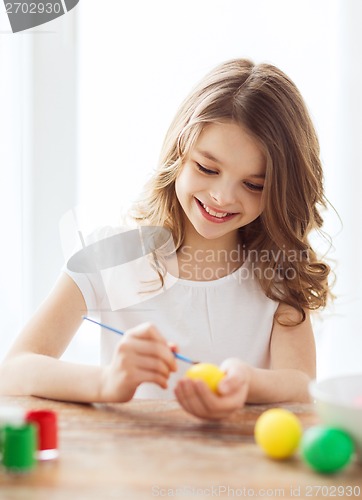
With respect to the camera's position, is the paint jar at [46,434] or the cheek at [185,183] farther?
the cheek at [185,183]

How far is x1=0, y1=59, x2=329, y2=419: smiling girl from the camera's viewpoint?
1458 millimetres

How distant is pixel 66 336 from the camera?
1.53 metres

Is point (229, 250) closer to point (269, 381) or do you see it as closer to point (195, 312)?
point (195, 312)

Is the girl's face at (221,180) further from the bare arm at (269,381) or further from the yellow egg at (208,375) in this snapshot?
the yellow egg at (208,375)

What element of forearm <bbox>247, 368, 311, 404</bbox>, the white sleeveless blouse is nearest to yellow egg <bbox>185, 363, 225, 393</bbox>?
forearm <bbox>247, 368, 311, 404</bbox>

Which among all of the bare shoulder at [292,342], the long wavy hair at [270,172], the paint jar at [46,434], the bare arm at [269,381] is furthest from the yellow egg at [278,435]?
the long wavy hair at [270,172]

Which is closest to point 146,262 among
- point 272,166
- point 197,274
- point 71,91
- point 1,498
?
point 197,274

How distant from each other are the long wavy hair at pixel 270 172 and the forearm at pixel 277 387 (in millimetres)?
336

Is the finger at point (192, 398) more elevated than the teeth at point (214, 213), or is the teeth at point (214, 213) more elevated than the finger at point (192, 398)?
the teeth at point (214, 213)

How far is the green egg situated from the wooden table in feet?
0.04

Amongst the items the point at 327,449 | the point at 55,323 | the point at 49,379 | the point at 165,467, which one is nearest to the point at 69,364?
the point at 49,379

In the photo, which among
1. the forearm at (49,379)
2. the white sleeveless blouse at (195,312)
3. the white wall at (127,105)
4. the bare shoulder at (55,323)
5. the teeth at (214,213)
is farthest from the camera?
the white wall at (127,105)

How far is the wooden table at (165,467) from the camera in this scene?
74 cm

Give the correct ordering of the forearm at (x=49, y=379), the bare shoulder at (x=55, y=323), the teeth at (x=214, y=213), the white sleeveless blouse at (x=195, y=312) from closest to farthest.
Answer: the forearm at (x=49, y=379) < the bare shoulder at (x=55, y=323) < the teeth at (x=214, y=213) < the white sleeveless blouse at (x=195, y=312)
